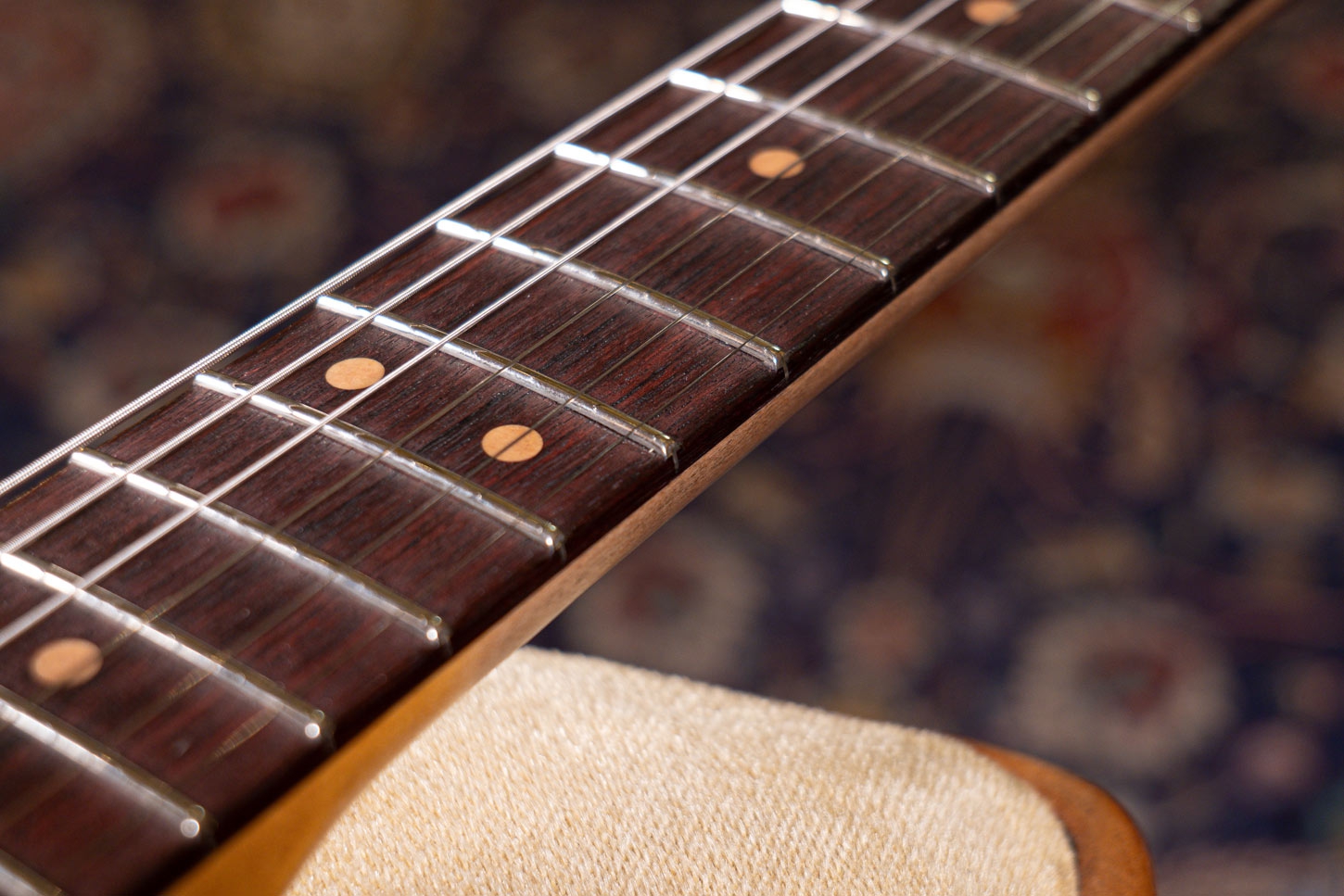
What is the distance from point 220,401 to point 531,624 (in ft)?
0.50

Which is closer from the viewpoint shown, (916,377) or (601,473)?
(601,473)

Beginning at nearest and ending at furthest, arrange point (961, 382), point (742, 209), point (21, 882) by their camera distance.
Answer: point (21, 882) < point (742, 209) < point (961, 382)

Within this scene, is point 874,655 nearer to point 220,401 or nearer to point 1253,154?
point 1253,154

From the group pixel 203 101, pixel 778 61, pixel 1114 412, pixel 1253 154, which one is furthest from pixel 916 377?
pixel 203 101

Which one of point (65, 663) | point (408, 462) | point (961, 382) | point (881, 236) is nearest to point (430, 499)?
point (408, 462)

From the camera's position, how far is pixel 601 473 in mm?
419

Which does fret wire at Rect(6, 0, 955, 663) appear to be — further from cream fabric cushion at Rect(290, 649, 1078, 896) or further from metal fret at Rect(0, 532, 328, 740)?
cream fabric cushion at Rect(290, 649, 1078, 896)

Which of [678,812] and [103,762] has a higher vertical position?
[103,762]

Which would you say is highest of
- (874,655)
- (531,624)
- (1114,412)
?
(531,624)

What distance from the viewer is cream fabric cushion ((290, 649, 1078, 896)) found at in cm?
47

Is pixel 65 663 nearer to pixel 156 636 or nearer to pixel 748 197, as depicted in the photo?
pixel 156 636

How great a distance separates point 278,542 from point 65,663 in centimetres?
7

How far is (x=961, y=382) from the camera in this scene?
3.63ft

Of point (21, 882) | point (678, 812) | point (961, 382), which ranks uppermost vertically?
point (21, 882)
